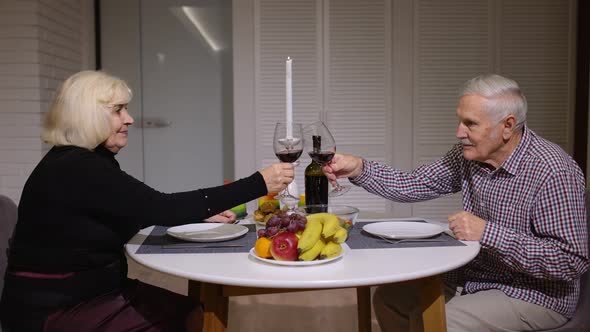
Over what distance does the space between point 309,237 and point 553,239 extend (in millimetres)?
728

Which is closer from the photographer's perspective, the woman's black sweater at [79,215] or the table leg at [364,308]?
the woman's black sweater at [79,215]

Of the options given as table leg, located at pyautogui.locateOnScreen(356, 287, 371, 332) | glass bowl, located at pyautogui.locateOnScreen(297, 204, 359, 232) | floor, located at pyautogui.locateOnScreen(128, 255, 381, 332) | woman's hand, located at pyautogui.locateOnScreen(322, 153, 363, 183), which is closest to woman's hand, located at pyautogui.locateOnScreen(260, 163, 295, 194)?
glass bowl, located at pyautogui.locateOnScreen(297, 204, 359, 232)

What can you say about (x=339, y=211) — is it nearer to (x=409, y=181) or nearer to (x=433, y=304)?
(x=433, y=304)

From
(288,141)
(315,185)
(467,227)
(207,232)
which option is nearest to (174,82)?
(315,185)

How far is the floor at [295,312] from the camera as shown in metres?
2.82

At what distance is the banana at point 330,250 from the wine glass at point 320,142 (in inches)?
14.9

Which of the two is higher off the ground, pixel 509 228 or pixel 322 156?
pixel 322 156

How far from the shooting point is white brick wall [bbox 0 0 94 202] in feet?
11.7

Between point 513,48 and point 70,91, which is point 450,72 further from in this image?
point 70,91

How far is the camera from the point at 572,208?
1.64 meters

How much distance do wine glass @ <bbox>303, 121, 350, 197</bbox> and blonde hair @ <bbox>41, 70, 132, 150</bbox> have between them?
1.87 ft

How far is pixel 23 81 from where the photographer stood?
362 cm

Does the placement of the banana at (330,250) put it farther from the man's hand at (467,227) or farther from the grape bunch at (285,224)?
the man's hand at (467,227)

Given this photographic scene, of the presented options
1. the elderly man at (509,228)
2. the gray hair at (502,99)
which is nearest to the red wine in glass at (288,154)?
the elderly man at (509,228)
